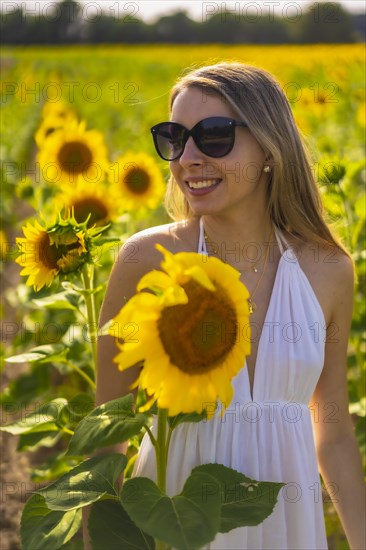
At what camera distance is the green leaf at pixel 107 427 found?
3.68ft

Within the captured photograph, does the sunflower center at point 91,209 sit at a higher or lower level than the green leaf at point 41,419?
higher

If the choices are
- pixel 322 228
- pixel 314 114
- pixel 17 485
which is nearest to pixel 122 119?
pixel 314 114

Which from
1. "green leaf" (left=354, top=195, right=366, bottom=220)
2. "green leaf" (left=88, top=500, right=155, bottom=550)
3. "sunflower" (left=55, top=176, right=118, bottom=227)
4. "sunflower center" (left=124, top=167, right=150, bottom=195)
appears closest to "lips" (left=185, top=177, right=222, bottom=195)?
"green leaf" (left=88, top=500, right=155, bottom=550)

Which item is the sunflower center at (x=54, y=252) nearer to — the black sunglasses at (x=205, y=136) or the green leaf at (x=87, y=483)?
the black sunglasses at (x=205, y=136)

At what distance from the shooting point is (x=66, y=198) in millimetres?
2199

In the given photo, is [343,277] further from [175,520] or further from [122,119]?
[122,119]

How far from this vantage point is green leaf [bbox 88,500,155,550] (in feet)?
4.09

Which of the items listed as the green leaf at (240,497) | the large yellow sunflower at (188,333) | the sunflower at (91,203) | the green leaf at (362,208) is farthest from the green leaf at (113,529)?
the green leaf at (362,208)

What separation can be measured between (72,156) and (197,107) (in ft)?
4.34

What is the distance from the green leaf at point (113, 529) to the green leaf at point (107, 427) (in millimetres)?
164

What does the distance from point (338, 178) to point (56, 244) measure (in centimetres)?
90

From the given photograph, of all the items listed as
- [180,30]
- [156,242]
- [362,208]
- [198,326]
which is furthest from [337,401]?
[180,30]

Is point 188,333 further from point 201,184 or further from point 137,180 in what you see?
point 137,180

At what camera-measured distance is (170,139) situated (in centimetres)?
146
